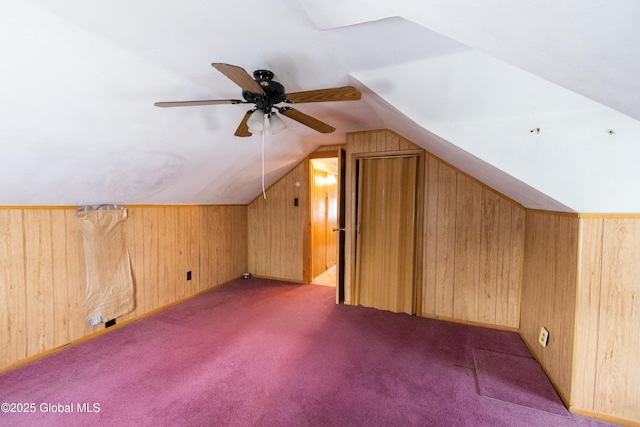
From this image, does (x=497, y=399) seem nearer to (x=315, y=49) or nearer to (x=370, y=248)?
(x=370, y=248)

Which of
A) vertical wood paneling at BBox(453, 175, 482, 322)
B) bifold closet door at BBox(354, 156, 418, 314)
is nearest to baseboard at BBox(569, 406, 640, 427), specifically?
vertical wood paneling at BBox(453, 175, 482, 322)

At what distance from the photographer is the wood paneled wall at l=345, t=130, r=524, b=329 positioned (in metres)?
2.75

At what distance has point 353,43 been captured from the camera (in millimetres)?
1435

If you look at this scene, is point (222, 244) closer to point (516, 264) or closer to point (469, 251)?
point (469, 251)

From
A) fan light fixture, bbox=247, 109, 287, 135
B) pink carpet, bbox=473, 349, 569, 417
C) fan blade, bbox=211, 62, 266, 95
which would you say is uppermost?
fan blade, bbox=211, 62, 266, 95

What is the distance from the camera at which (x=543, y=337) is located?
211 cm

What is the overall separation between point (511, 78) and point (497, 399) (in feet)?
6.56

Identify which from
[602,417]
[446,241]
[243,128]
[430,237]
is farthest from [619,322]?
[243,128]

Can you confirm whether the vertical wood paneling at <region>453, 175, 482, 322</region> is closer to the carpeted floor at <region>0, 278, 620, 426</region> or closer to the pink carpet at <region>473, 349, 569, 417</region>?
the carpeted floor at <region>0, 278, 620, 426</region>

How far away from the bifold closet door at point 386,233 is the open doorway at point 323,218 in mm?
761

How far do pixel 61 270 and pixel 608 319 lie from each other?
4024 mm

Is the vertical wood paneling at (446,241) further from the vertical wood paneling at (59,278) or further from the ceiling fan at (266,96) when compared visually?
the vertical wood paneling at (59,278)

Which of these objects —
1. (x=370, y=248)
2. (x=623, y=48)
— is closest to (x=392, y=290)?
(x=370, y=248)

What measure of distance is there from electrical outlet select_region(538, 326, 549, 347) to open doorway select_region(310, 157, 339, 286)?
2443 mm
